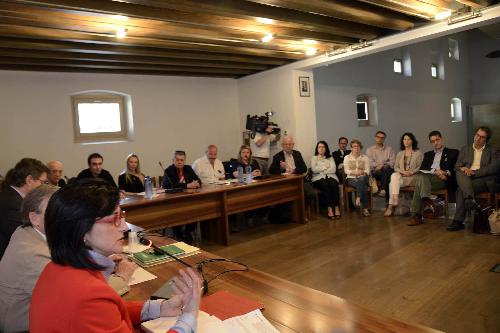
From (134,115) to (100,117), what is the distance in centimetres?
53

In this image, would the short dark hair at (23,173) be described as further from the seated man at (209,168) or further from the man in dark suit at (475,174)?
the man in dark suit at (475,174)

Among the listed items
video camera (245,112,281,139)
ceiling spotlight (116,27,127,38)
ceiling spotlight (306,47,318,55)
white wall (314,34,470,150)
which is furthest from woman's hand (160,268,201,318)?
white wall (314,34,470,150)

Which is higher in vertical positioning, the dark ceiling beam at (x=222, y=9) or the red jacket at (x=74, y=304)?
the dark ceiling beam at (x=222, y=9)

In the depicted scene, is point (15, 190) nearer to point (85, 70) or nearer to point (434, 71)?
point (85, 70)

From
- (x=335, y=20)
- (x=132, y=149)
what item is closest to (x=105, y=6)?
(x=335, y=20)

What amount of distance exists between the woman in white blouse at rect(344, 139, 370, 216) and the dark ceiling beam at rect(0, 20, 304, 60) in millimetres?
1706

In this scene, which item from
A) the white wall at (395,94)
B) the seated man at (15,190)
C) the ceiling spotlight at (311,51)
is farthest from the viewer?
the white wall at (395,94)

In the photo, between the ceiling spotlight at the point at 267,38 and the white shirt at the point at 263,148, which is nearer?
the ceiling spotlight at the point at 267,38

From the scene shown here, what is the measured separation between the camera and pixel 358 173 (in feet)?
17.9

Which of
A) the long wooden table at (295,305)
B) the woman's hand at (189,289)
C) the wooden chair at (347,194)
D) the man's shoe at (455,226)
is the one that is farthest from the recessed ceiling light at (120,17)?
the man's shoe at (455,226)

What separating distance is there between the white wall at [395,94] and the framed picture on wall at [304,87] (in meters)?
0.83

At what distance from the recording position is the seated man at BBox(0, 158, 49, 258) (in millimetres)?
2146

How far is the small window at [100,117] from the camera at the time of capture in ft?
19.0

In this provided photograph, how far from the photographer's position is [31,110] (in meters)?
5.27
